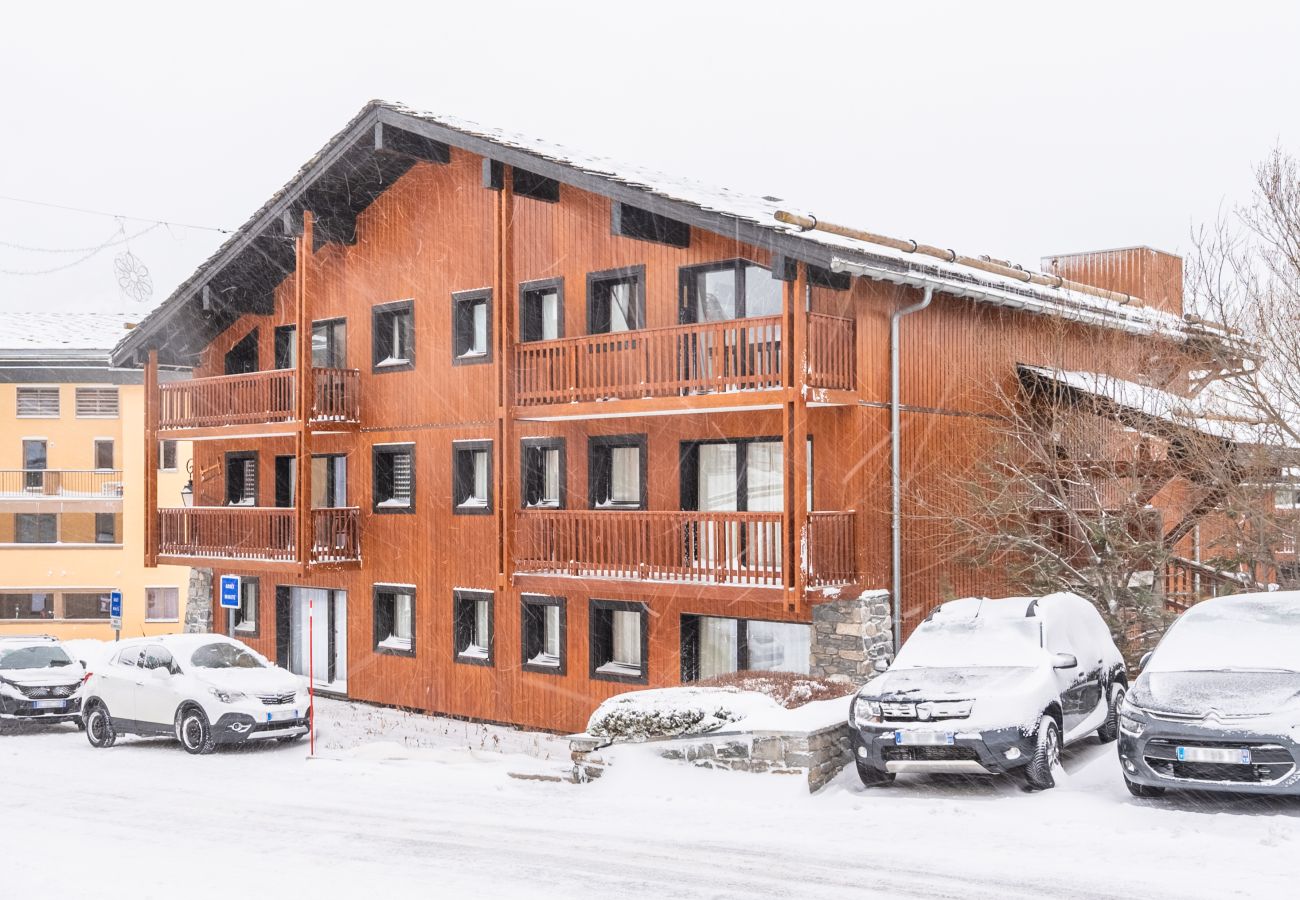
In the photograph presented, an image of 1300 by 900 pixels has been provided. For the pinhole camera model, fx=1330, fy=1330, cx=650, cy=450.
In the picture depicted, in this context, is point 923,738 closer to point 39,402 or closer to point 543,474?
point 543,474

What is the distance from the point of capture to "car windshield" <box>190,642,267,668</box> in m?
20.0

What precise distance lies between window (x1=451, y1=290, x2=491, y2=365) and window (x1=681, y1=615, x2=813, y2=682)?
6.57 metres

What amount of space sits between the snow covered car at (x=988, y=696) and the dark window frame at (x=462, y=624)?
9702mm

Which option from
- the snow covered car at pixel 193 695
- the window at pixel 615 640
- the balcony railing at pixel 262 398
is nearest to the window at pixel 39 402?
the balcony railing at pixel 262 398

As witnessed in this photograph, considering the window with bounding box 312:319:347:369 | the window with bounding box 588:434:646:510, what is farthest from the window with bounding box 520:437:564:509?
the window with bounding box 312:319:347:369

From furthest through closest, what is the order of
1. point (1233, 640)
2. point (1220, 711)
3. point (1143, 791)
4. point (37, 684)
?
point (37, 684)
point (1233, 640)
point (1143, 791)
point (1220, 711)

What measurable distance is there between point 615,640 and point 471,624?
3281 mm

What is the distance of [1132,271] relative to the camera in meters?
27.6

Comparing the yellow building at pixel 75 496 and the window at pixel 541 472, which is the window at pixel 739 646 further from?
the yellow building at pixel 75 496

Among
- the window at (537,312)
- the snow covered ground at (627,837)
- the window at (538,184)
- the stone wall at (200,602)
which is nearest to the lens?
the snow covered ground at (627,837)

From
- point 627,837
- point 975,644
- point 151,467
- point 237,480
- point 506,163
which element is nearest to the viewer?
point 627,837

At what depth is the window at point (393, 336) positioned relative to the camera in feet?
81.6

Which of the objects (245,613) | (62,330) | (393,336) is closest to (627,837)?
(393,336)

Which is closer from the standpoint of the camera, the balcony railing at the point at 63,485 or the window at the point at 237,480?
the window at the point at 237,480
